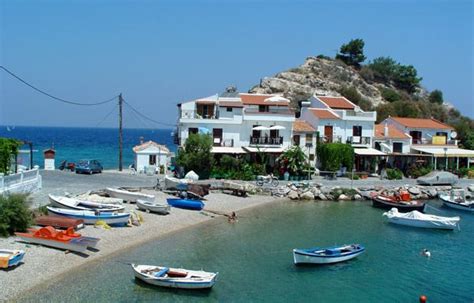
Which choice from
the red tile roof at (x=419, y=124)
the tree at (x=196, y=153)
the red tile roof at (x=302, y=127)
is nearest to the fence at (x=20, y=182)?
the tree at (x=196, y=153)

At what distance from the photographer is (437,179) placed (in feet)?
178

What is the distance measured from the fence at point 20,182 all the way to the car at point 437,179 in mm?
38216

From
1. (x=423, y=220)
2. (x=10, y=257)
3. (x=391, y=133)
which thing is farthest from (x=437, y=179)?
(x=10, y=257)

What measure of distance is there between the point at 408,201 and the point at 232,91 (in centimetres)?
2364

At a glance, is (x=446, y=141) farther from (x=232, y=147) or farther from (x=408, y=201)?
(x=232, y=147)

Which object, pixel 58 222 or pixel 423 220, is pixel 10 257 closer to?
pixel 58 222

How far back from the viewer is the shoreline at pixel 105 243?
22.0 metres

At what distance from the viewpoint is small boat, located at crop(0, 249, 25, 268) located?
22406 millimetres

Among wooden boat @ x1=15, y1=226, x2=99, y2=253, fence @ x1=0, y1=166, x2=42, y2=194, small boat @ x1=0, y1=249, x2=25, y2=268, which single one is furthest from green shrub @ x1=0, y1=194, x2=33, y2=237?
small boat @ x1=0, y1=249, x2=25, y2=268

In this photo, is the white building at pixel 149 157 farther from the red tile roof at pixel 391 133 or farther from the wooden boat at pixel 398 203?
the red tile roof at pixel 391 133

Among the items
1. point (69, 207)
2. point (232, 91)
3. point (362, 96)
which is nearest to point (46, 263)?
point (69, 207)

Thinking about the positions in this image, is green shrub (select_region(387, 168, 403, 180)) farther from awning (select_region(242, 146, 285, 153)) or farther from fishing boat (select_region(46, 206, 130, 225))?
fishing boat (select_region(46, 206, 130, 225))

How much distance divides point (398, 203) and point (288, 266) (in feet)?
67.3

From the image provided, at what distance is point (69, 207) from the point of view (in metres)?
32.0
